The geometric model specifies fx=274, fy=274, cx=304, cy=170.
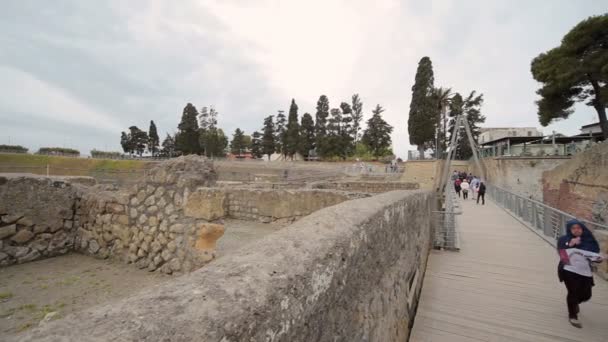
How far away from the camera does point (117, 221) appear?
4512mm

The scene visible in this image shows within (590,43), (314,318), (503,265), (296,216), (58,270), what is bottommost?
(503,265)

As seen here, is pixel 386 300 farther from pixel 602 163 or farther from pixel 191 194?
pixel 602 163

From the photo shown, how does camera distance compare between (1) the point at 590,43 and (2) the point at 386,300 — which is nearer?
(2) the point at 386,300

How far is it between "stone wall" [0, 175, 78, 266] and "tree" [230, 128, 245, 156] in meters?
73.6

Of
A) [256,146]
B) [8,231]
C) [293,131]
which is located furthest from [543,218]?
[256,146]

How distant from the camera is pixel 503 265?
564 cm

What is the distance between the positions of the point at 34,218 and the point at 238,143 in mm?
74341

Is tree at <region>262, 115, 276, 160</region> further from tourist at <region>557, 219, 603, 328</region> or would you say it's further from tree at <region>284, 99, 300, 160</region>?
tourist at <region>557, 219, 603, 328</region>

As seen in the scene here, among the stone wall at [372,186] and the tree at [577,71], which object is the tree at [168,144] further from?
the tree at [577,71]

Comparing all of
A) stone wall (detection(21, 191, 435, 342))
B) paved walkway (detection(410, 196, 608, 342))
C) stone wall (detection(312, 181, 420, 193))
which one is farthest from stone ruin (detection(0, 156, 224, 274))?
stone wall (detection(312, 181, 420, 193))

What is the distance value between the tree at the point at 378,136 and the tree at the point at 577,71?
32200mm

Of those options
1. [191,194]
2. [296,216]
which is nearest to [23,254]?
[191,194]

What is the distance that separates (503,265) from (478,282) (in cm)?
138

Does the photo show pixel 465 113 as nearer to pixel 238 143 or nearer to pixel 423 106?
pixel 423 106
